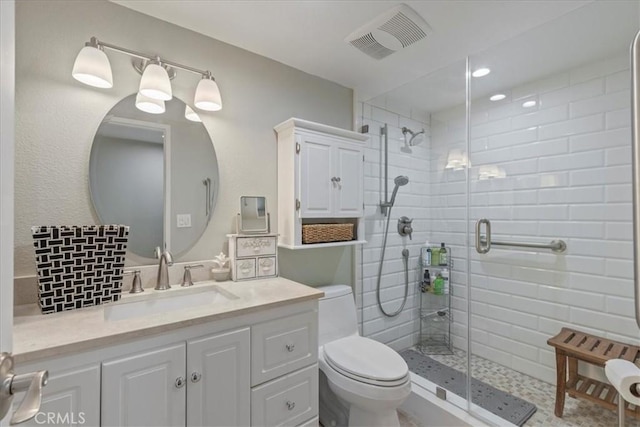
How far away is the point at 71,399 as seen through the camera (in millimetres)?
855

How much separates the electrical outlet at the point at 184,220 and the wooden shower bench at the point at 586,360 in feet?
7.41

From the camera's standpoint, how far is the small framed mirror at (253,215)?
1719mm

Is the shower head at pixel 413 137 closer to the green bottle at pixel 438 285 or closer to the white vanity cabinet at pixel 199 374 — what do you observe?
the green bottle at pixel 438 285

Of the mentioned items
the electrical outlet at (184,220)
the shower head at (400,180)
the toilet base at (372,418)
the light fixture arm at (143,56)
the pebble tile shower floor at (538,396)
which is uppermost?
the light fixture arm at (143,56)

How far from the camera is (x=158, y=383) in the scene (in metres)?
0.98

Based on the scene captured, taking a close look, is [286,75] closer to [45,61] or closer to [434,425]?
[45,61]

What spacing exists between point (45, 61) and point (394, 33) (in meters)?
1.66

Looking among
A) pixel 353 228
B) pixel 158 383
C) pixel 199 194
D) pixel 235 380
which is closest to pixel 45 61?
pixel 199 194

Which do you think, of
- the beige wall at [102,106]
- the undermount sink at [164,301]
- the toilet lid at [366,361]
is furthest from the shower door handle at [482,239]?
the undermount sink at [164,301]

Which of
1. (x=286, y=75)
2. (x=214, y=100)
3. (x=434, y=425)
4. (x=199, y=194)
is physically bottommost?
(x=434, y=425)

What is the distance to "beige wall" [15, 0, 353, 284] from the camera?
1212 mm

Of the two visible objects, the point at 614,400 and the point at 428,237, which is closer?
the point at 614,400

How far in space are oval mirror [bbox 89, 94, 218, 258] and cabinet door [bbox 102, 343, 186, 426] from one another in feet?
2.10

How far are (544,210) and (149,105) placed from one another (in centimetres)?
258
